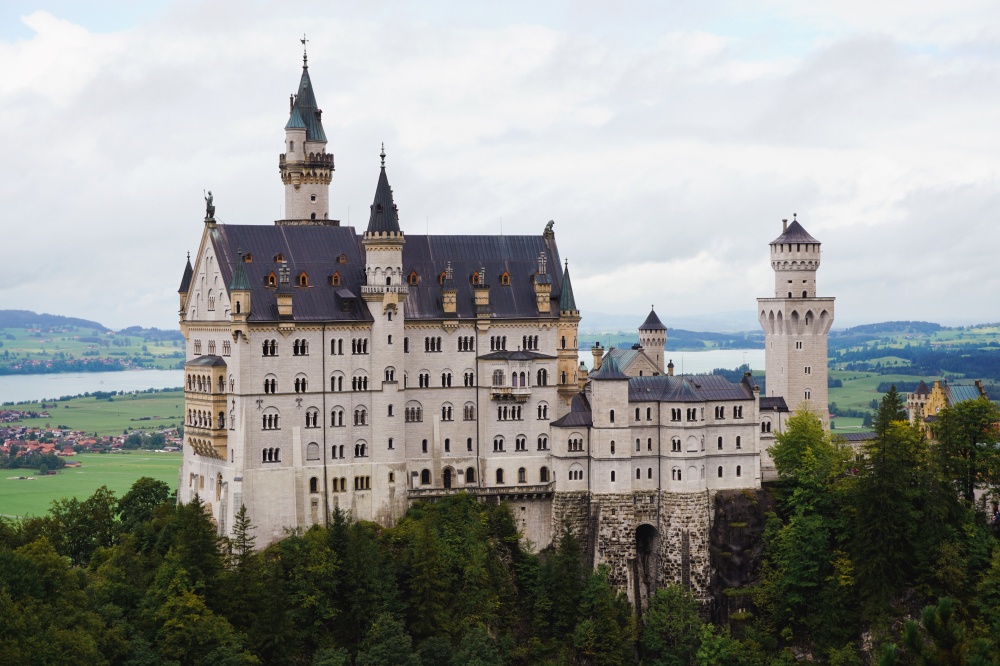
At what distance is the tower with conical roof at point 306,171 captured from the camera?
12612cm

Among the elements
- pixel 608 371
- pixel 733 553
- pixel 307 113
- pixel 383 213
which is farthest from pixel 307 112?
pixel 733 553

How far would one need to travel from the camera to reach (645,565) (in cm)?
11988

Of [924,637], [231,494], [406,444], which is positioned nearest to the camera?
[924,637]

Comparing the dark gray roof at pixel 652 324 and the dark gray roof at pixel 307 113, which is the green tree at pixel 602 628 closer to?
the dark gray roof at pixel 652 324

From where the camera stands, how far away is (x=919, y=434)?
119 m

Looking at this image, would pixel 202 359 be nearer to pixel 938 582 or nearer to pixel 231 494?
pixel 231 494

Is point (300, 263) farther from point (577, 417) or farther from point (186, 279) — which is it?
point (577, 417)

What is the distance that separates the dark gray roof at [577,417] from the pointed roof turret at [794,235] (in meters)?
23.9

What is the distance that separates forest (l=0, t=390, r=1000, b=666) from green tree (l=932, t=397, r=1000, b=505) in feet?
0.54

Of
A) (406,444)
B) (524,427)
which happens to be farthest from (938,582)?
(406,444)

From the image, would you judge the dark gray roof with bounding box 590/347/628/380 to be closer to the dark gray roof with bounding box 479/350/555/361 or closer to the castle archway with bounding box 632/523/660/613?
the dark gray roof with bounding box 479/350/555/361

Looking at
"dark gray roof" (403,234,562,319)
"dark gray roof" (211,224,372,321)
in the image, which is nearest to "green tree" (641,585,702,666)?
"dark gray roof" (403,234,562,319)

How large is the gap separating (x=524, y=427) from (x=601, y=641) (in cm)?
1849

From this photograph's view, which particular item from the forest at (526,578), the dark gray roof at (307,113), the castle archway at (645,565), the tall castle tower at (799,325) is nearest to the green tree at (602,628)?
the forest at (526,578)
